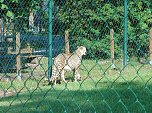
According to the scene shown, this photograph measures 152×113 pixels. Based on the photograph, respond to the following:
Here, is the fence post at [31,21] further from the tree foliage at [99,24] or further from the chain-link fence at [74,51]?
the tree foliage at [99,24]

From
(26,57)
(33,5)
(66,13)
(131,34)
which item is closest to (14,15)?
(33,5)

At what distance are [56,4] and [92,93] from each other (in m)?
2.78

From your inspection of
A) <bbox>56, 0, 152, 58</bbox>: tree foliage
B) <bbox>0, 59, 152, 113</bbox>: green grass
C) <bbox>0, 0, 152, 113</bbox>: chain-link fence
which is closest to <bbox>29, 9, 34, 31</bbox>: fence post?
<bbox>0, 0, 152, 113</bbox>: chain-link fence

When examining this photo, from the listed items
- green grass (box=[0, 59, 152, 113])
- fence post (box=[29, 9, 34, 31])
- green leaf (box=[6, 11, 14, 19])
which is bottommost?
green grass (box=[0, 59, 152, 113])

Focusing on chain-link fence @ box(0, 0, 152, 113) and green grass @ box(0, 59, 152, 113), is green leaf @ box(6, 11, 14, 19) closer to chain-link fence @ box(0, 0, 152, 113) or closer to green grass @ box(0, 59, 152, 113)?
chain-link fence @ box(0, 0, 152, 113)

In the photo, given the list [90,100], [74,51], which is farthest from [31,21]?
[90,100]

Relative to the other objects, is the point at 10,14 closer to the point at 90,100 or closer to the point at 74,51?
the point at 74,51

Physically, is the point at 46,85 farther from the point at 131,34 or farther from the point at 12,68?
the point at 131,34

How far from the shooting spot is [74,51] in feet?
27.6

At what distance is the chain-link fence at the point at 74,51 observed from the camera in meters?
7.33

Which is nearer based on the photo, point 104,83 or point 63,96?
point 63,96

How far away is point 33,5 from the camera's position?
1003cm

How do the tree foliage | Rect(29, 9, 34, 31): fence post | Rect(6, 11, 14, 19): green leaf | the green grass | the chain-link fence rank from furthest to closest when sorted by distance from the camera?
1. Rect(29, 9, 34, 31): fence post
2. Rect(6, 11, 14, 19): green leaf
3. the tree foliage
4. the chain-link fence
5. the green grass

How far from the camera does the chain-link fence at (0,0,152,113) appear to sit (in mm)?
7328
